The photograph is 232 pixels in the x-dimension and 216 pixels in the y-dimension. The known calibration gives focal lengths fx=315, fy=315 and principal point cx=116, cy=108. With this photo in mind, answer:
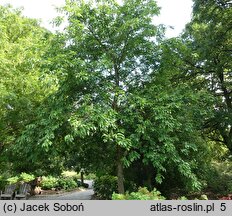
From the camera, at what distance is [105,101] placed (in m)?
10.5

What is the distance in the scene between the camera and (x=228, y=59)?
1670 cm

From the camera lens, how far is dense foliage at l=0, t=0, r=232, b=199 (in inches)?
396

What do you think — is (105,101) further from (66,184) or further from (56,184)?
(66,184)

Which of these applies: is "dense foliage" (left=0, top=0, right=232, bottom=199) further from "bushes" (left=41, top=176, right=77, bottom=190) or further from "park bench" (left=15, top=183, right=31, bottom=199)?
"bushes" (left=41, top=176, right=77, bottom=190)

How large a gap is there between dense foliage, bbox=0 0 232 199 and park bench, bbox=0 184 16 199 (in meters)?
2.67

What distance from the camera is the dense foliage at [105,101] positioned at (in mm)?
10047

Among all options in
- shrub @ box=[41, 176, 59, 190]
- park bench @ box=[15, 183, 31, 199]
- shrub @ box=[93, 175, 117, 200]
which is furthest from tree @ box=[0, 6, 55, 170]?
shrub @ box=[41, 176, 59, 190]

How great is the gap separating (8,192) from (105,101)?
8.79m

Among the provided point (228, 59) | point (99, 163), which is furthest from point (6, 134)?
point (228, 59)

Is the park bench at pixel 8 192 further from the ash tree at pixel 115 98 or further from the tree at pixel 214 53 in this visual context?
the tree at pixel 214 53

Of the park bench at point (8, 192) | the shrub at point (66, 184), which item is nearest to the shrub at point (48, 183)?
the shrub at point (66, 184)

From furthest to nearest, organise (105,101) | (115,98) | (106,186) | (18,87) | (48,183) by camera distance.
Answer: (48,183) < (106,186) < (18,87) < (115,98) < (105,101)

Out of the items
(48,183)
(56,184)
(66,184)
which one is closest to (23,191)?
(48,183)

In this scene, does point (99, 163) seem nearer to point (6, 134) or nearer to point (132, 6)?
point (6, 134)
